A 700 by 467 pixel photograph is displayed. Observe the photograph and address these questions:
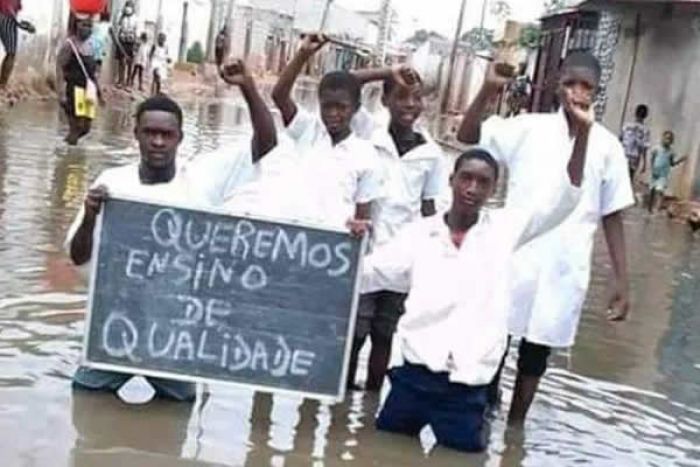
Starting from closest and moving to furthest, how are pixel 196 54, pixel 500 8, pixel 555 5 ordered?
pixel 555 5
pixel 196 54
pixel 500 8

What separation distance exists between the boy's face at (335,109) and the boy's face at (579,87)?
925mm

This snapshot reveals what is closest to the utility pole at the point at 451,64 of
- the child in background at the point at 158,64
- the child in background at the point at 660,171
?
the child in background at the point at 158,64

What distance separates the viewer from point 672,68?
22.6m

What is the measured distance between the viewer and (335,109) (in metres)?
5.75

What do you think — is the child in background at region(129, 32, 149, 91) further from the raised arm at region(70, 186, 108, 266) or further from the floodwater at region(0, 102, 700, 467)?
the raised arm at region(70, 186, 108, 266)

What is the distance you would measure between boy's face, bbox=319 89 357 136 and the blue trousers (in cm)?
110

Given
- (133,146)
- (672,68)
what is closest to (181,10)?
(672,68)

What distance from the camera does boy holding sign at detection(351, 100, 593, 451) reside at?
5227 millimetres

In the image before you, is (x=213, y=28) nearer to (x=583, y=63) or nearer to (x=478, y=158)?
(x=583, y=63)

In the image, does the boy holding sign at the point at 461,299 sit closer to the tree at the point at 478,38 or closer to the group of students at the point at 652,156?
the group of students at the point at 652,156

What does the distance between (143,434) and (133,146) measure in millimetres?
10932

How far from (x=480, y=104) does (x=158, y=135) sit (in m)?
1.31

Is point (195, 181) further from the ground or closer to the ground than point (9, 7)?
closer to the ground

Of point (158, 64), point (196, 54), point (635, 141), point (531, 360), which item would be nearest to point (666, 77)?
point (635, 141)
